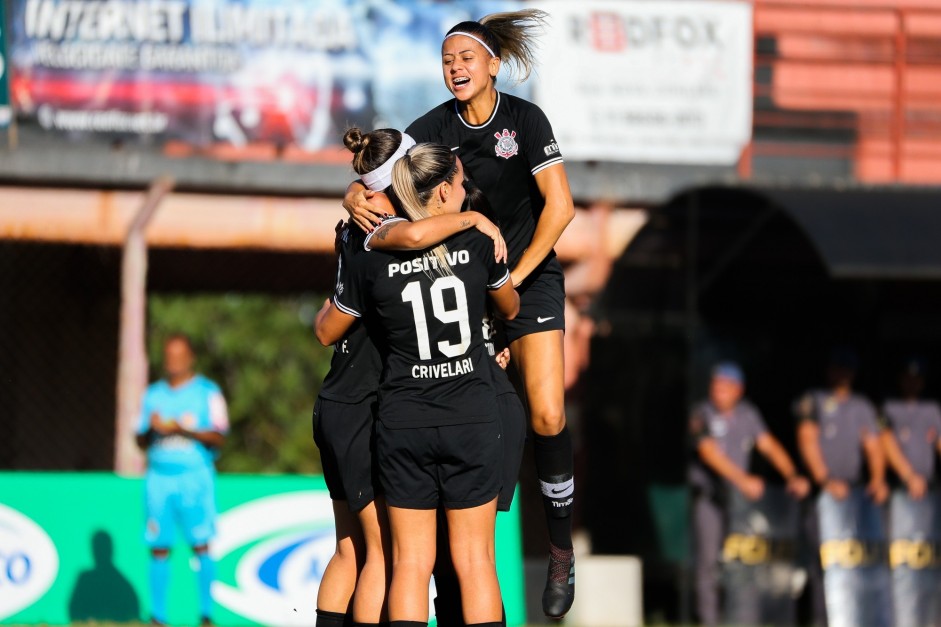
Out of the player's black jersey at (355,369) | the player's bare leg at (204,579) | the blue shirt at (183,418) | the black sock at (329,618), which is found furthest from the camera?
the blue shirt at (183,418)

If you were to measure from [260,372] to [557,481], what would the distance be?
29128mm

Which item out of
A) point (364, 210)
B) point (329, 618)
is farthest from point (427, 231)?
point (329, 618)

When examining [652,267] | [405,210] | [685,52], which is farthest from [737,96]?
[405,210]

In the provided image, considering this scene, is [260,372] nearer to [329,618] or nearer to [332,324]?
[329,618]

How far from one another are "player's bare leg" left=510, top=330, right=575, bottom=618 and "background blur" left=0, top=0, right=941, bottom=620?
4360mm

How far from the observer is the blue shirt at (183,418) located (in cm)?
981

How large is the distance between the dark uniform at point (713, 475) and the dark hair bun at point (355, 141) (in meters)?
5.90

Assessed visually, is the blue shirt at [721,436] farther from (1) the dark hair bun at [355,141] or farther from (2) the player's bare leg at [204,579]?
(1) the dark hair bun at [355,141]

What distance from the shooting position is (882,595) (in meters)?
10.7

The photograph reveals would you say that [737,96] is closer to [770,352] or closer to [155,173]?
[770,352]

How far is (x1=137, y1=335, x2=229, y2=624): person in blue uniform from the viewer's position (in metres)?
9.62

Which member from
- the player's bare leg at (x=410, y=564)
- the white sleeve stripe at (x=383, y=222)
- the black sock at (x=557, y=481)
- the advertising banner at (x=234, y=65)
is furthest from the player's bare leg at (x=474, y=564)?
the advertising banner at (x=234, y=65)

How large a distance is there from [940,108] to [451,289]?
9127 millimetres

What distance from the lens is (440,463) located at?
5363 millimetres
